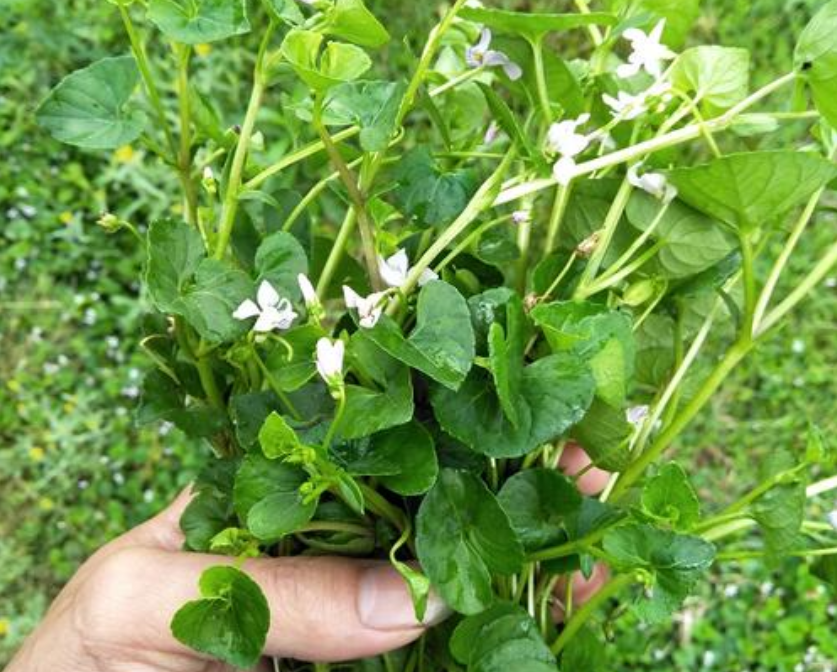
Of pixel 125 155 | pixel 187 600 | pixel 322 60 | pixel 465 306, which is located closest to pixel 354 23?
pixel 322 60

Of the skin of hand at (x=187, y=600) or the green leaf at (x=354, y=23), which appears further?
the skin of hand at (x=187, y=600)

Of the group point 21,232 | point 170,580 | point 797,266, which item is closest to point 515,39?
point 170,580

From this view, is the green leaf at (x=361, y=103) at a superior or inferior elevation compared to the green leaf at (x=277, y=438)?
superior

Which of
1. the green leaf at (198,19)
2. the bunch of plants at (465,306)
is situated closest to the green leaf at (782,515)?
the bunch of plants at (465,306)

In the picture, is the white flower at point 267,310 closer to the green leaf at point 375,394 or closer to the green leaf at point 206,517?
the green leaf at point 375,394

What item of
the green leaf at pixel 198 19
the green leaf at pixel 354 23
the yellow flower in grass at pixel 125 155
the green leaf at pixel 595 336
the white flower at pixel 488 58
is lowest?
the yellow flower in grass at pixel 125 155

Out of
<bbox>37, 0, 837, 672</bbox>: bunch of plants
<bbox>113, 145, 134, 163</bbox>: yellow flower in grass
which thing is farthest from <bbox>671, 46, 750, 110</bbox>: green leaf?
<bbox>113, 145, 134, 163</bbox>: yellow flower in grass

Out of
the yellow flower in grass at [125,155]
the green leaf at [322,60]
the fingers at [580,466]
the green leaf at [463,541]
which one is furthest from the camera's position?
the yellow flower in grass at [125,155]
